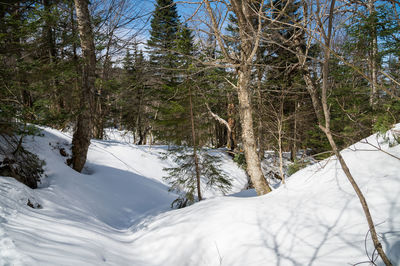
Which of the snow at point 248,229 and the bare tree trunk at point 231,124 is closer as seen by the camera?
the snow at point 248,229

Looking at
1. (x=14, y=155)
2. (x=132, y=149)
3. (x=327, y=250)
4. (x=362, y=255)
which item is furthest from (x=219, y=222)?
(x=132, y=149)

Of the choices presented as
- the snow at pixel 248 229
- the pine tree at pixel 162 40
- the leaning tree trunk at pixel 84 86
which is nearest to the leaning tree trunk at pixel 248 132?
the snow at pixel 248 229

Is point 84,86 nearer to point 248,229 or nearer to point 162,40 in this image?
point 162,40

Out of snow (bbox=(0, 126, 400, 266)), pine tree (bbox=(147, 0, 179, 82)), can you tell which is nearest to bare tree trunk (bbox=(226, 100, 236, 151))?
pine tree (bbox=(147, 0, 179, 82))

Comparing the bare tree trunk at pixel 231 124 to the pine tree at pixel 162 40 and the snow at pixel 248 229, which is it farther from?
the snow at pixel 248 229

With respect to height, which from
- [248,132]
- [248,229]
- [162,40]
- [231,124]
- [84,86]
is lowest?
[248,229]

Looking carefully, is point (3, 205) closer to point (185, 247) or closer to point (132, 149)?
point (185, 247)

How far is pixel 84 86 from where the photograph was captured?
610 centimetres

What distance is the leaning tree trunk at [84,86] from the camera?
5.70 metres

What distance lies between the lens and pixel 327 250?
5.82ft

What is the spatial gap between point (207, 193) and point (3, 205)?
24.3 ft

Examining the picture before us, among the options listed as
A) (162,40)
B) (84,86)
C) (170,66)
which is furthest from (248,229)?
(84,86)

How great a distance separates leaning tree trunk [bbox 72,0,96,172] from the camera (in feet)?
18.7

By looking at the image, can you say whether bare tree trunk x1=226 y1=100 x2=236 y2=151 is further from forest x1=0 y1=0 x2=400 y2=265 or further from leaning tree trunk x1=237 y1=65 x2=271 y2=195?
leaning tree trunk x1=237 y1=65 x2=271 y2=195
